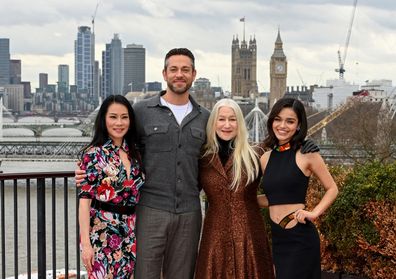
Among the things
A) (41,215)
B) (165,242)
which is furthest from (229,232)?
(41,215)

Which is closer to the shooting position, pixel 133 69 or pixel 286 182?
pixel 286 182

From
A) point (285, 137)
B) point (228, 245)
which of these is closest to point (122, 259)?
point (228, 245)

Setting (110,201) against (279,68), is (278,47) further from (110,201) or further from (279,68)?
(110,201)

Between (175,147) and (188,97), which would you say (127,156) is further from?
(188,97)

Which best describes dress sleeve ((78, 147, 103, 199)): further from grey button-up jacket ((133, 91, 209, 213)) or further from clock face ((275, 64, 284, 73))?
clock face ((275, 64, 284, 73))

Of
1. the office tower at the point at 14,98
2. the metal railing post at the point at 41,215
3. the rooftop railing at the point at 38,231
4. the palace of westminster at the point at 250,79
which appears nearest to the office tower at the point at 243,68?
the palace of westminster at the point at 250,79

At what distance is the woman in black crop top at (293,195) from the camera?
12.1 ft

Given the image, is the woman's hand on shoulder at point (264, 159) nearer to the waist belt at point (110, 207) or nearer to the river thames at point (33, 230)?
the waist belt at point (110, 207)

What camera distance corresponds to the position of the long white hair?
400 cm

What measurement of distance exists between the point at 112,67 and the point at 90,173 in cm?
17747

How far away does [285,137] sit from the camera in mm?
3830

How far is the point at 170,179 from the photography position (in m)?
4.07

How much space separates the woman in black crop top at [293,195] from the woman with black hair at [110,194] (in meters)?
0.86

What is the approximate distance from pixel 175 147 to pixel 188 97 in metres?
0.38
